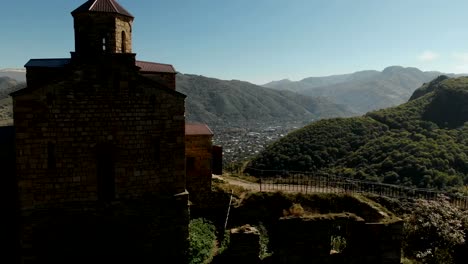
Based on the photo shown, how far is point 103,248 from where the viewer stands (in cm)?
1240

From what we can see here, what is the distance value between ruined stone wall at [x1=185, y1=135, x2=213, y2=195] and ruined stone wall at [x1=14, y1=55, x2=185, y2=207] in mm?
4696

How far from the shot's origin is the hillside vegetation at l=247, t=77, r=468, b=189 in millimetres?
31625

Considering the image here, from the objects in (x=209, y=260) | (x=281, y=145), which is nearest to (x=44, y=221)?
(x=209, y=260)

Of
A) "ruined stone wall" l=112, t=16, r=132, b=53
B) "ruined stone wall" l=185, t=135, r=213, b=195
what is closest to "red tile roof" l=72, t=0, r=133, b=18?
"ruined stone wall" l=112, t=16, r=132, b=53

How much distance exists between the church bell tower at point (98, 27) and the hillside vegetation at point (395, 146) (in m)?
24.6

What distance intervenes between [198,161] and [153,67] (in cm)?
487

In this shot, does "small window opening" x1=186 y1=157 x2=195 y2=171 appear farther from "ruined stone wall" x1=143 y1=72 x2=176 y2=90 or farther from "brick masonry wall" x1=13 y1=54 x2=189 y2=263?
"brick masonry wall" x1=13 y1=54 x2=189 y2=263

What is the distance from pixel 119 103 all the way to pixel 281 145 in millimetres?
30905

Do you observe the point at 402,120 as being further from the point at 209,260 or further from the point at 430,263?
the point at 209,260

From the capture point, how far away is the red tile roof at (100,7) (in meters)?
13.8

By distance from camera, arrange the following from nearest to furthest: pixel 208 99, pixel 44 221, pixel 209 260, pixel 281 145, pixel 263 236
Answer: pixel 44 221
pixel 209 260
pixel 263 236
pixel 281 145
pixel 208 99

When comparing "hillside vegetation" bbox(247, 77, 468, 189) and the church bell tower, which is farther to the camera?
"hillside vegetation" bbox(247, 77, 468, 189)

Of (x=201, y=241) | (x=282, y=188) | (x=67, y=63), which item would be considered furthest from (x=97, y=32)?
(x=282, y=188)

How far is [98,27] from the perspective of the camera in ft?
45.9
